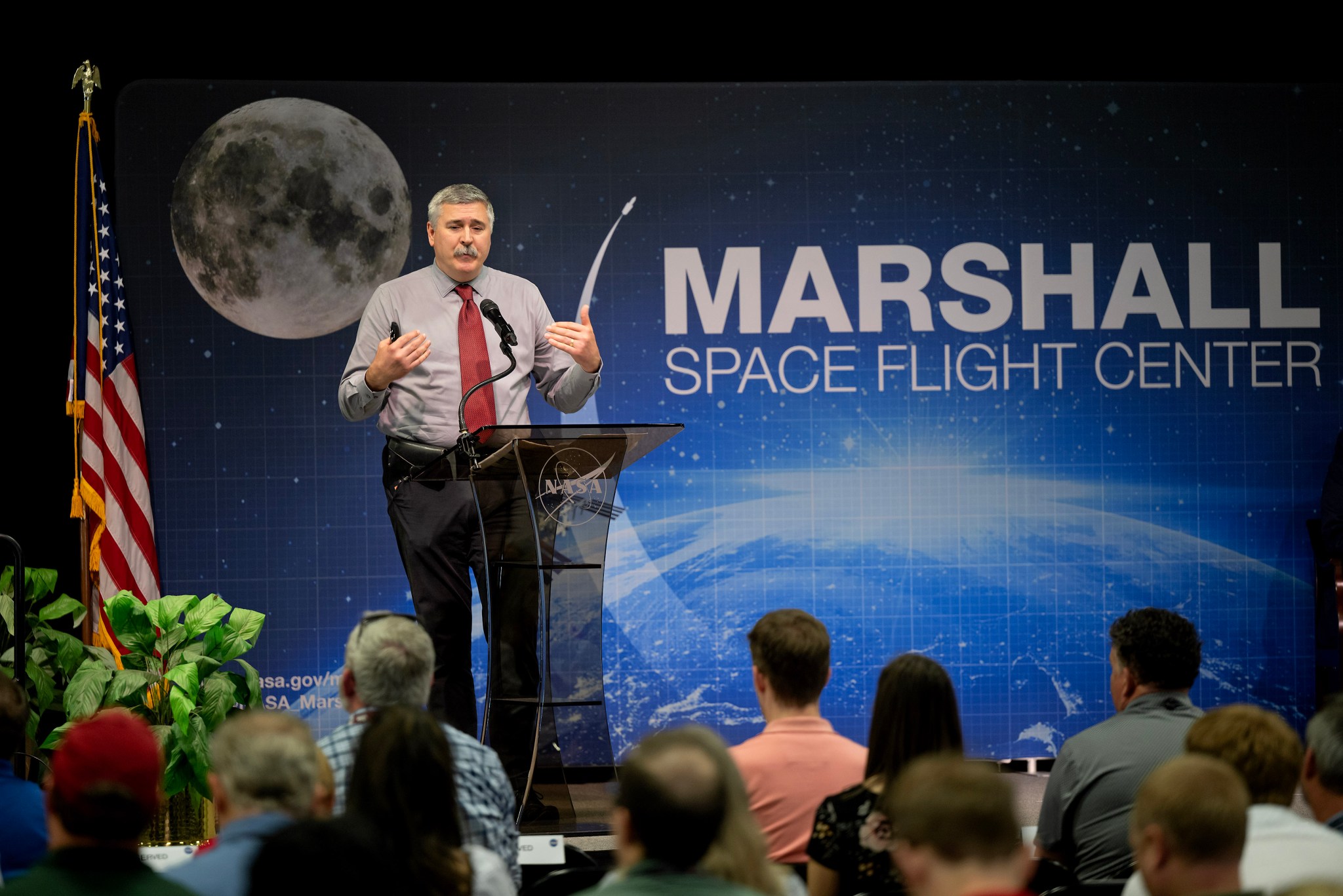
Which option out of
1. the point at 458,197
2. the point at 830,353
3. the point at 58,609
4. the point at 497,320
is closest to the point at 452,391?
the point at 458,197

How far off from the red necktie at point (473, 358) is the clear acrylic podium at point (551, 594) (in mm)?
763

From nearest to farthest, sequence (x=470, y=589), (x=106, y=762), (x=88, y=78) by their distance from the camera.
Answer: (x=106, y=762) < (x=470, y=589) < (x=88, y=78)

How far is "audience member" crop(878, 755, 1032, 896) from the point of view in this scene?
182 centimetres

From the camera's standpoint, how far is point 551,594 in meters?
4.09

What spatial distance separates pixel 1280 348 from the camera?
647cm

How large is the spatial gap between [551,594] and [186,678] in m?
1.40

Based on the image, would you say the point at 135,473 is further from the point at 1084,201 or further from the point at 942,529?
the point at 1084,201

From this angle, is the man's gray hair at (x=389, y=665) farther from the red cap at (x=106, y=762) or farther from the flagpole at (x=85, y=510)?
the flagpole at (x=85, y=510)

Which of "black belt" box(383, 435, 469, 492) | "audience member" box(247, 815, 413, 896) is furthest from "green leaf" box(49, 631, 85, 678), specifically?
"audience member" box(247, 815, 413, 896)

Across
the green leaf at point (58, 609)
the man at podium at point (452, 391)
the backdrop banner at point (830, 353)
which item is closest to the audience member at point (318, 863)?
the man at podium at point (452, 391)

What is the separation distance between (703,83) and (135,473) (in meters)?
2.94

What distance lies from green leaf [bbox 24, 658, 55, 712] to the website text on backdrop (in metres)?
3.88

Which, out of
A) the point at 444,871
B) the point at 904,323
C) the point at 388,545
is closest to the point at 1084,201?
the point at 904,323

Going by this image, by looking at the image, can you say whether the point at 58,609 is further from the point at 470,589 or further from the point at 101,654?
the point at 470,589
